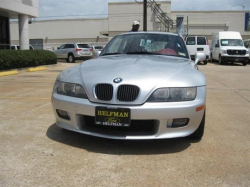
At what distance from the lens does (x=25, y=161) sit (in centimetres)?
309

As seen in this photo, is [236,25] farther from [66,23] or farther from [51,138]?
[51,138]

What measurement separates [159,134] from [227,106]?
3.34 meters

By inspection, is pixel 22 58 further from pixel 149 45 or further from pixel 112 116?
pixel 112 116

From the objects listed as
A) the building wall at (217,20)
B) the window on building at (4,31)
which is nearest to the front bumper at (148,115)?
the window on building at (4,31)

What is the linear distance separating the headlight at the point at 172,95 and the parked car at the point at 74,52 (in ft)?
66.7

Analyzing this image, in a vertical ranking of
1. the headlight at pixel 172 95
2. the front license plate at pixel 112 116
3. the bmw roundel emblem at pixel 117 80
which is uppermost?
the bmw roundel emblem at pixel 117 80

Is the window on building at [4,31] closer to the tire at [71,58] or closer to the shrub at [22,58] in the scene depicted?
the shrub at [22,58]

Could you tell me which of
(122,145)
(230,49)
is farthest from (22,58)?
(230,49)

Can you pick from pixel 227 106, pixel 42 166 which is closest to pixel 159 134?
pixel 42 166

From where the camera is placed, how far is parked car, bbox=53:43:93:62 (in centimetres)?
2300

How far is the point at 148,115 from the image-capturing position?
3109 millimetres

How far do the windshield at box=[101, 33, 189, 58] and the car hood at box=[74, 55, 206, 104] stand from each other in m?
0.81

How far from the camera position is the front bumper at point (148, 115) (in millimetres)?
3117

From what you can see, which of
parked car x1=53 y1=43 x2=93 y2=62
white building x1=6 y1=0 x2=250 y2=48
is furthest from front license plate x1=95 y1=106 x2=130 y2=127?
white building x1=6 y1=0 x2=250 y2=48
